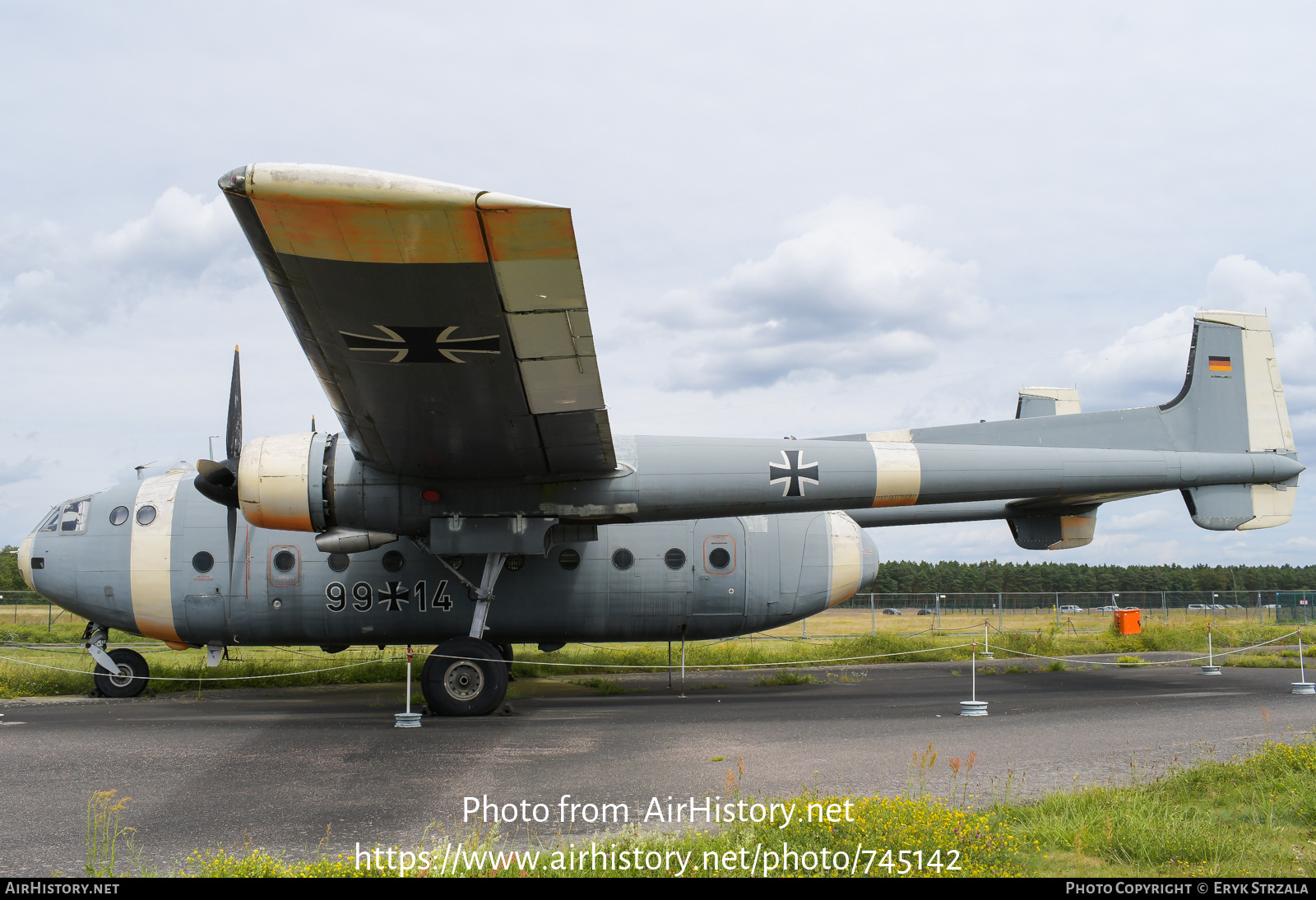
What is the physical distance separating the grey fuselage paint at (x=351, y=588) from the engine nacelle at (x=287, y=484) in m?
1.99

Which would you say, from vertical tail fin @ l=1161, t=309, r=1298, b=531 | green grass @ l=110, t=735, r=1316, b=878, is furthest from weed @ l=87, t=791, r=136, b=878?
vertical tail fin @ l=1161, t=309, r=1298, b=531

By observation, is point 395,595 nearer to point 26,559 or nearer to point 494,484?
point 494,484

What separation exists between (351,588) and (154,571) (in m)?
3.08

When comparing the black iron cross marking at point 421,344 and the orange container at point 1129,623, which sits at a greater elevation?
the black iron cross marking at point 421,344

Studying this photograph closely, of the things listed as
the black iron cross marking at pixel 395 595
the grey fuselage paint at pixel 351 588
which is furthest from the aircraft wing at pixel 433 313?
the black iron cross marking at pixel 395 595

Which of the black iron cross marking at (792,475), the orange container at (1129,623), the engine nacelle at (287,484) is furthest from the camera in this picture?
the orange container at (1129,623)

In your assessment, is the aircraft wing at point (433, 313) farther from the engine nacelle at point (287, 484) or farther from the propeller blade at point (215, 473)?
the propeller blade at point (215, 473)

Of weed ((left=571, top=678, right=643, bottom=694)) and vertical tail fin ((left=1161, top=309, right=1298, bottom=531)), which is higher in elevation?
vertical tail fin ((left=1161, top=309, right=1298, bottom=531))

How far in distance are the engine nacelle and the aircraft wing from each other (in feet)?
2.45

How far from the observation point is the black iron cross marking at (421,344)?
24.6 ft

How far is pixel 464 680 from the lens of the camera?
36.2 ft

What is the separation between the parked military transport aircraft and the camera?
6.53 m

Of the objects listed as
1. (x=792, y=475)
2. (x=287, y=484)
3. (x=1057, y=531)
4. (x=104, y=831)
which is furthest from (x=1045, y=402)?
(x=104, y=831)

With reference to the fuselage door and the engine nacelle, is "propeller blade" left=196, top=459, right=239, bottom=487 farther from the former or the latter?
the fuselage door
